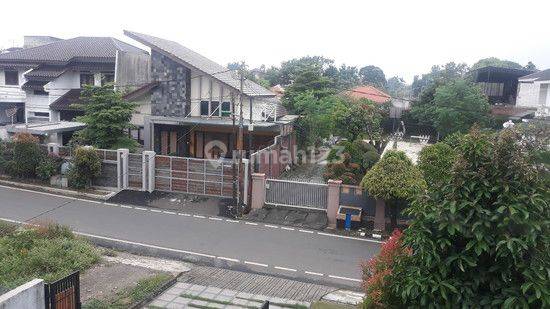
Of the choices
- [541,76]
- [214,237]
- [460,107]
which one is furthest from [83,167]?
[541,76]

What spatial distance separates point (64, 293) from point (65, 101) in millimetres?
25676

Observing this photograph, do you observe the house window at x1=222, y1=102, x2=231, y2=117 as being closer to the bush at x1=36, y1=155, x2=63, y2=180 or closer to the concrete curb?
the concrete curb

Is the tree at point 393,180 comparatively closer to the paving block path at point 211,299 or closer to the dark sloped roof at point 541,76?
the paving block path at point 211,299

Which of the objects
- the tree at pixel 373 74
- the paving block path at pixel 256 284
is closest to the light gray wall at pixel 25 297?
the paving block path at pixel 256 284

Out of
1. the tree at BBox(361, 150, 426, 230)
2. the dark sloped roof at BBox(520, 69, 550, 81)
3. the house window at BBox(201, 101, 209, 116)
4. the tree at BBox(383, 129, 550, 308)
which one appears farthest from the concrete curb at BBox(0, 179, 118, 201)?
the dark sloped roof at BBox(520, 69, 550, 81)

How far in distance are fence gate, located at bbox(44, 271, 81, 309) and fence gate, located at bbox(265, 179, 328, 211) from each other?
10952 millimetres

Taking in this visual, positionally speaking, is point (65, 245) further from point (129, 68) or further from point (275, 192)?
point (129, 68)

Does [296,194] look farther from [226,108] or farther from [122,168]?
[226,108]

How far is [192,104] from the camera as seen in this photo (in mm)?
26953

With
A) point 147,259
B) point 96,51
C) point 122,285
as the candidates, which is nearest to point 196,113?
point 96,51

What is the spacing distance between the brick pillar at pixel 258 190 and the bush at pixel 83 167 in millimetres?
7578

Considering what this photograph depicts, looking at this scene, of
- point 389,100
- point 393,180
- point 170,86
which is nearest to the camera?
point 393,180

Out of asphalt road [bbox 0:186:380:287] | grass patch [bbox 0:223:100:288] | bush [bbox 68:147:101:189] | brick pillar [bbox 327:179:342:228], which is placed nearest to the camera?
grass patch [bbox 0:223:100:288]

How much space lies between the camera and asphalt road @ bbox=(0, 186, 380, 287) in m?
14.6
